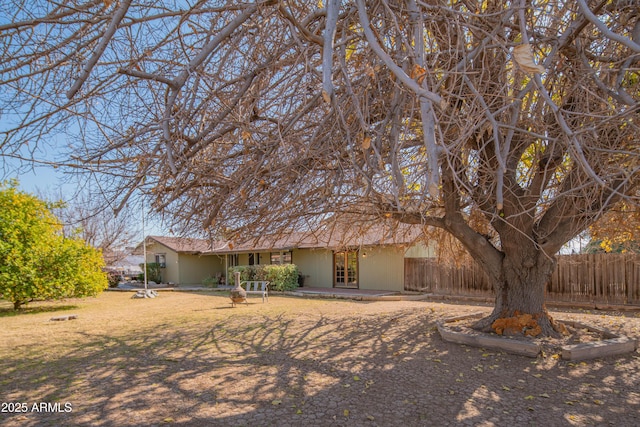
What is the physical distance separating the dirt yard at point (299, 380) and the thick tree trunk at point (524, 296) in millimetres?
985

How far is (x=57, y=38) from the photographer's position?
380cm

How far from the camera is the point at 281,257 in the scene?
23.8 metres

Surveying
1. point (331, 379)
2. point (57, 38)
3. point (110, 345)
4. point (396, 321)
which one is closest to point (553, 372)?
point (331, 379)

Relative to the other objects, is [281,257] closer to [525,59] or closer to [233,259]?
[233,259]

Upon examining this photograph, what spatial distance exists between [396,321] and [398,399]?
5.63 metres

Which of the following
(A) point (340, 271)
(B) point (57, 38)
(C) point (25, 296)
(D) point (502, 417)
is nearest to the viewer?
(B) point (57, 38)

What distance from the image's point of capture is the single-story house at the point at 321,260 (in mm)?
17094

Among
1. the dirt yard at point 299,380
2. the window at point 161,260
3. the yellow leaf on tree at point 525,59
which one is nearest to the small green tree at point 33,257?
the dirt yard at point 299,380

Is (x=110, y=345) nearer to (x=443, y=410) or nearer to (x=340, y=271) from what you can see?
(x=443, y=410)

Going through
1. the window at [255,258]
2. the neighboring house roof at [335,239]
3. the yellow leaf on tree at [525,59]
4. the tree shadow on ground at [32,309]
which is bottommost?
the tree shadow on ground at [32,309]

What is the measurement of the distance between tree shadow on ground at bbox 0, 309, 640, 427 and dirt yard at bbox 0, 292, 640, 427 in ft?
0.06

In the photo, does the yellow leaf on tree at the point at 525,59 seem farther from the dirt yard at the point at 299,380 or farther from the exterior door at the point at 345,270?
the exterior door at the point at 345,270

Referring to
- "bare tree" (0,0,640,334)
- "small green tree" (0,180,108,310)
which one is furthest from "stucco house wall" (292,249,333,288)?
"bare tree" (0,0,640,334)

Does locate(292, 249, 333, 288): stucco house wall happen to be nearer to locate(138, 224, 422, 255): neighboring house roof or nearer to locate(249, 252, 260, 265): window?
locate(138, 224, 422, 255): neighboring house roof
